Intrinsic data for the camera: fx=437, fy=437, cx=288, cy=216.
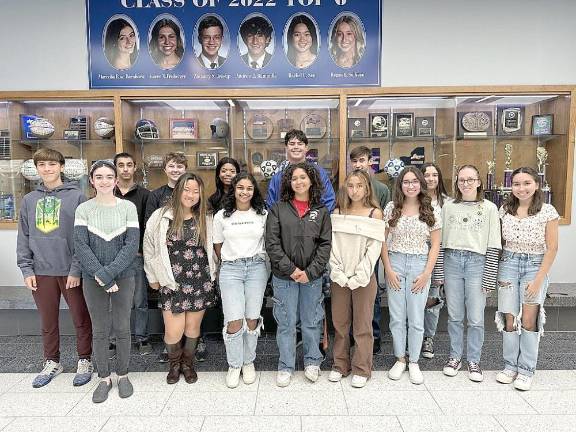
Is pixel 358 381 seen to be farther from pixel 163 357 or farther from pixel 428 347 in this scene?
pixel 163 357

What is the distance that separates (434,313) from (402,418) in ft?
3.40

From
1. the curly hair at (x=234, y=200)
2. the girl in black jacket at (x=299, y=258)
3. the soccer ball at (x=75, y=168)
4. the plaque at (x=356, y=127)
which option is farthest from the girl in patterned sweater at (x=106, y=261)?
the plaque at (x=356, y=127)

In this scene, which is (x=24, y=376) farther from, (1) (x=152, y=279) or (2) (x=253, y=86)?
(2) (x=253, y=86)

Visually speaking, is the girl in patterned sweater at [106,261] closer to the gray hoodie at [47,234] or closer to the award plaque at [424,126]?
the gray hoodie at [47,234]

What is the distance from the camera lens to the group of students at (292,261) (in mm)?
2836

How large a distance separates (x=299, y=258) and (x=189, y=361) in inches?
43.8

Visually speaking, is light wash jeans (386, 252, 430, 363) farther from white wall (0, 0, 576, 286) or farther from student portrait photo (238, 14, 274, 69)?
student portrait photo (238, 14, 274, 69)

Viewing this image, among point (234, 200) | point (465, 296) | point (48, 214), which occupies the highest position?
point (234, 200)

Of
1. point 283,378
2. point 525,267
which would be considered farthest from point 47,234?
point 525,267

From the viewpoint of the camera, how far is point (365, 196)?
2.91 meters

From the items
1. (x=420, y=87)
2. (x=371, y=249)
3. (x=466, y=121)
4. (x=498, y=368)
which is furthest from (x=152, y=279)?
(x=466, y=121)

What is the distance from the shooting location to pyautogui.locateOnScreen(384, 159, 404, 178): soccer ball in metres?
4.43

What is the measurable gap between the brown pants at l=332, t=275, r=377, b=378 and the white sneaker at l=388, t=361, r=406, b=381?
0.17 metres

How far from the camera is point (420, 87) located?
4191 millimetres
